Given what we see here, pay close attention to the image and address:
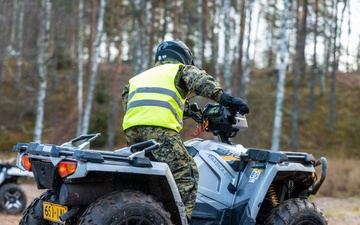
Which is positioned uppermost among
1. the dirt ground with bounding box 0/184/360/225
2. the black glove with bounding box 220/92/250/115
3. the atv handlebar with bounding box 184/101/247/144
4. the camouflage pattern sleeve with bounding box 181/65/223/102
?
the camouflage pattern sleeve with bounding box 181/65/223/102

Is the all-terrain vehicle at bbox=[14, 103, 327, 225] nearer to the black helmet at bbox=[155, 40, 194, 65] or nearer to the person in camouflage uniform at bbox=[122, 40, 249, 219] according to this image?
the person in camouflage uniform at bbox=[122, 40, 249, 219]

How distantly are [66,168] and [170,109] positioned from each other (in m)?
1.16

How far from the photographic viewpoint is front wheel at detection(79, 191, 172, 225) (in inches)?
182

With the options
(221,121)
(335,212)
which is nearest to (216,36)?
(335,212)

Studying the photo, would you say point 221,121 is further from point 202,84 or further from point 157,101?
point 157,101

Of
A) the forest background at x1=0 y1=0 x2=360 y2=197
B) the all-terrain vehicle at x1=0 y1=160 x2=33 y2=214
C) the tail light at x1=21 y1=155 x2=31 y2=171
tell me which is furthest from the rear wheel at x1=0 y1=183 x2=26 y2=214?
the forest background at x1=0 y1=0 x2=360 y2=197

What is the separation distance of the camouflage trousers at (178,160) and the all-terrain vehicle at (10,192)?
6390 mm

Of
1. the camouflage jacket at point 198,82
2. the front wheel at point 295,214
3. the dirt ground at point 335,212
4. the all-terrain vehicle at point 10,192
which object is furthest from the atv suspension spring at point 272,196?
the all-terrain vehicle at point 10,192

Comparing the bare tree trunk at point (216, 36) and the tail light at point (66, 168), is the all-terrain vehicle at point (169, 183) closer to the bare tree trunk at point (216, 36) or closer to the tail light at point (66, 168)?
the tail light at point (66, 168)

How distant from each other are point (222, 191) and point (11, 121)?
3102cm

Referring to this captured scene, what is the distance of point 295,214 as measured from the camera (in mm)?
5762

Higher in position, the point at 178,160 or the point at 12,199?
the point at 178,160

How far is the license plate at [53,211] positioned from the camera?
4.98m

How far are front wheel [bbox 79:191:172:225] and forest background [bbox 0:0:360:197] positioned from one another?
61.0ft
